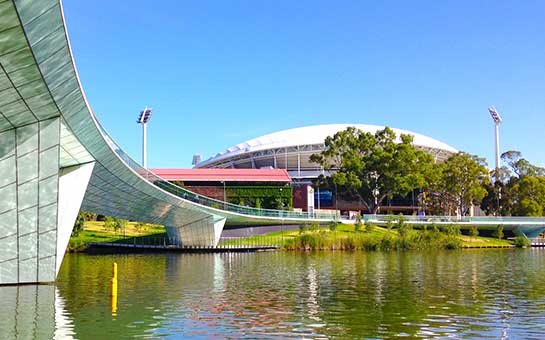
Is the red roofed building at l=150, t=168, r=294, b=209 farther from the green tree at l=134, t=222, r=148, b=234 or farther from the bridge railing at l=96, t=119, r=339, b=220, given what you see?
the bridge railing at l=96, t=119, r=339, b=220

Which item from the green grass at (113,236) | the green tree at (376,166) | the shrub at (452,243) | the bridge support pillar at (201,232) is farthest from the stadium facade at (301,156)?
the bridge support pillar at (201,232)

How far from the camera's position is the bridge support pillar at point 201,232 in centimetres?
6062

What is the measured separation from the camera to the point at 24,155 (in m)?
23.6

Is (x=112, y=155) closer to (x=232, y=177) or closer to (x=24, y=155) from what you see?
(x=24, y=155)

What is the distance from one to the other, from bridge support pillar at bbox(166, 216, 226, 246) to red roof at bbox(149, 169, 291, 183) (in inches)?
1027

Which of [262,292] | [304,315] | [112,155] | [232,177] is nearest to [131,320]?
[304,315]

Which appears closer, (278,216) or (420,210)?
(278,216)

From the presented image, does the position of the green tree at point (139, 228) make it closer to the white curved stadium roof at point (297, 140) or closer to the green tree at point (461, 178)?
the white curved stadium roof at point (297, 140)

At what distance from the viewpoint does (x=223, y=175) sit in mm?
90062

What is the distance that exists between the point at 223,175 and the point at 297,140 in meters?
25.5

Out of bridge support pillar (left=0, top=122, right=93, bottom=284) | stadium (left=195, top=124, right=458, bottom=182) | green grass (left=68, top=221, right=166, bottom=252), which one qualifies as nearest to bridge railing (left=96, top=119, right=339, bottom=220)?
bridge support pillar (left=0, top=122, right=93, bottom=284)

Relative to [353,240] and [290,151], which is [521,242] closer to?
[353,240]

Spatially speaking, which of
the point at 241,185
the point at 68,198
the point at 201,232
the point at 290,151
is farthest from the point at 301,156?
the point at 68,198

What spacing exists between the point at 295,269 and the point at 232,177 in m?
53.1
